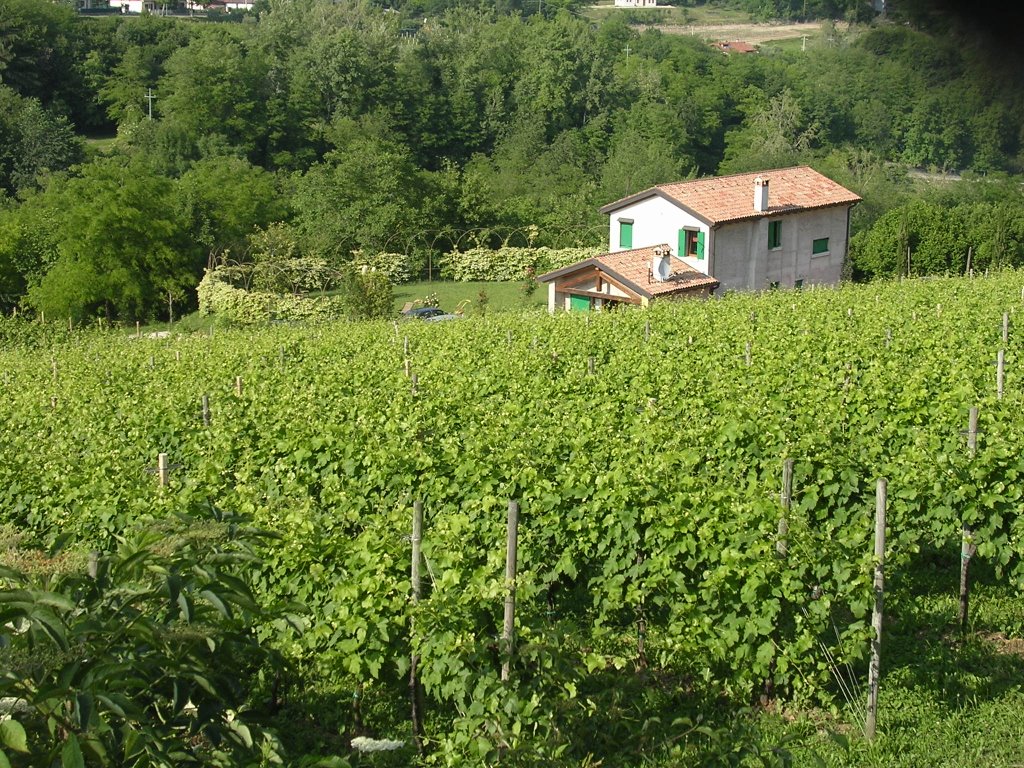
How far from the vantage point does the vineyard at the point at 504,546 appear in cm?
404

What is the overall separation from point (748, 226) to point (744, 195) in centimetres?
121

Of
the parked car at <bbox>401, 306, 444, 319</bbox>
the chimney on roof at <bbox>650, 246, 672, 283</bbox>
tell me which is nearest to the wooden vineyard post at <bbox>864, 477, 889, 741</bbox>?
the chimney on roof at <bbox>650, 246, 672, 283</bbox>

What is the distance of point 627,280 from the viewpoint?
27.0 meters

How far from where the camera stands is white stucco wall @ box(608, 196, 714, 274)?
28.9m

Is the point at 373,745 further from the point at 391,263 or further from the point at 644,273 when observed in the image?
the point at 391,263

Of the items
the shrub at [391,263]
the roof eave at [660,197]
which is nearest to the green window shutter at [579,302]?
the roof eave at [660,197]

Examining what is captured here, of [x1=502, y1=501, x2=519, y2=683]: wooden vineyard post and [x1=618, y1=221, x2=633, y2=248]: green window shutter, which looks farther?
[x1=618, y1=221, x2=633, y2=248]: green window shutter

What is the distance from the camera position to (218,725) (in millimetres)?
3664

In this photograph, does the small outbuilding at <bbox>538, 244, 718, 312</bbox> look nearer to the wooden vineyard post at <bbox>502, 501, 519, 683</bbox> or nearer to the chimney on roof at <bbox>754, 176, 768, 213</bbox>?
the chimney on roof at <bbox>754, 176, 768, 213</bbox>

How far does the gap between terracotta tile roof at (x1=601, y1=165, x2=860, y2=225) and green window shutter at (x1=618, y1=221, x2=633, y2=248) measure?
0.51 metres

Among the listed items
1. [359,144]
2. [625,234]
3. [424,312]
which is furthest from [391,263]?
[625,234]

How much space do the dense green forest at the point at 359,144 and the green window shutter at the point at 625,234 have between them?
617 cm

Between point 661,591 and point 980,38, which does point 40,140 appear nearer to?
point 661,591

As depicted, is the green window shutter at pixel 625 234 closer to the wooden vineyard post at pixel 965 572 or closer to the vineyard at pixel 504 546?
the vineyard at pixel 504 546
